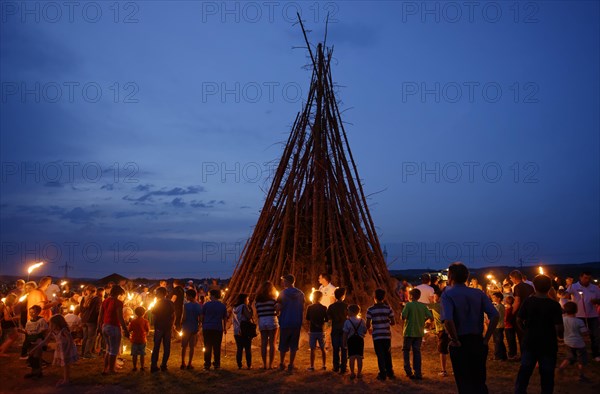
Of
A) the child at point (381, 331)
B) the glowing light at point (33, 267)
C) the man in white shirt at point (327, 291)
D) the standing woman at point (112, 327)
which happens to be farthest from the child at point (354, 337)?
the glowing light at point (33, 267)

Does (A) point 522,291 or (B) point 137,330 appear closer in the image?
(A) point 522,291

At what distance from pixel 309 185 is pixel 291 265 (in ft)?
6.28

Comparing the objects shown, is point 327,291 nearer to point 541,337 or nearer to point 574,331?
point 574,331

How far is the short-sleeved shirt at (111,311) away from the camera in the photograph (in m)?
9.48

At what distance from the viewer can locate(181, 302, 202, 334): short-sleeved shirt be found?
32.5 ft

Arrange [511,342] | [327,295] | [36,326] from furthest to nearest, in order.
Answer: [327,295]
[511,342]
[36,326]

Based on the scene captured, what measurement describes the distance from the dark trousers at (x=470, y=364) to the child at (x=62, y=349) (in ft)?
20.0

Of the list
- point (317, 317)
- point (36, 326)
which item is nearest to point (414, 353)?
point (317, 317)

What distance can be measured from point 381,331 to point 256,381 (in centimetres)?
207

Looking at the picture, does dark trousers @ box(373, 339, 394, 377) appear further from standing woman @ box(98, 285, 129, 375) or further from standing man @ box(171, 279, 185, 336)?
standing man @ box(171, 279, 185, 336)

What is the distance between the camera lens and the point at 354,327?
28.7 ft

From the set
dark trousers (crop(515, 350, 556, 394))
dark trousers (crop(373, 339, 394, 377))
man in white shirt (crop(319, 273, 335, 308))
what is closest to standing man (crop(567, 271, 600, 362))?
dark trousers (crop(373, 339, 394, 377))

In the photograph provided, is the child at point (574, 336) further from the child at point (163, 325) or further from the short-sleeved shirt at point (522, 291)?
the child at point (163, 325)

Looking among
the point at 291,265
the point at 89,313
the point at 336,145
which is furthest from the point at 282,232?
the point at 89,313
